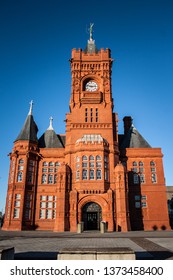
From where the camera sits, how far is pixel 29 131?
39.6 m

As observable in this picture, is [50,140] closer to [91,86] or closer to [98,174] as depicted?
[91,86]

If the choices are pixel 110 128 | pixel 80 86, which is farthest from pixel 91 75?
pixel 110 128

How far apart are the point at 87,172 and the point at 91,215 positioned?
6389 mm

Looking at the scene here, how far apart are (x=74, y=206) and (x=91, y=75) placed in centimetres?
2496

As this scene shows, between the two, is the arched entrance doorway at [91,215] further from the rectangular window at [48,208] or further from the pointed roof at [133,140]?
the pointed roof at [133,140]

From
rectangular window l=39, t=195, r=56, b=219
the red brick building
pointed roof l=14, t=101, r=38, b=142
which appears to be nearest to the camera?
the red brick building

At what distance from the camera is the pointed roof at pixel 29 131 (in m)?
38.8

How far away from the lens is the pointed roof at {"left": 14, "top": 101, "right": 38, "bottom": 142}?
3878 cm

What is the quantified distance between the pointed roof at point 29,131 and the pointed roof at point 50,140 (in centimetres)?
212

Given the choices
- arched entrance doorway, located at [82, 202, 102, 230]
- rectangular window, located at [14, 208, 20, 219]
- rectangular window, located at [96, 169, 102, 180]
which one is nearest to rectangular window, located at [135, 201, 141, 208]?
arched entrance doorway, located at [82, 202, 102, 230]

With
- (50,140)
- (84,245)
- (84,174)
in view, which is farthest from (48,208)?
(84,245)

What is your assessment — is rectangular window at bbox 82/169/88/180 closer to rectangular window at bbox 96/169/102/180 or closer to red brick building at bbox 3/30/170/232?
red brick building at bbox 3/30/170/232

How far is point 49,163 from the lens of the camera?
1522 inches
